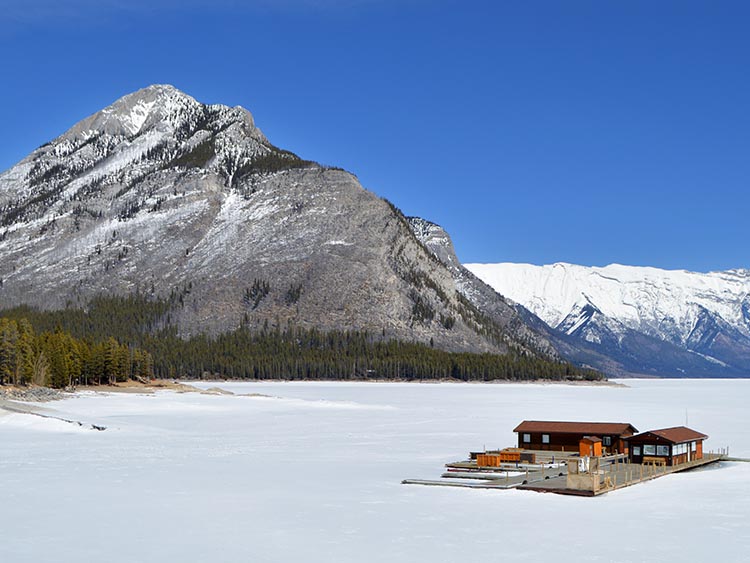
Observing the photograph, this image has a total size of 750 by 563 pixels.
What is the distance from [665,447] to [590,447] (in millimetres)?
5564

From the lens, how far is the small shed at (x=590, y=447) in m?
70.3

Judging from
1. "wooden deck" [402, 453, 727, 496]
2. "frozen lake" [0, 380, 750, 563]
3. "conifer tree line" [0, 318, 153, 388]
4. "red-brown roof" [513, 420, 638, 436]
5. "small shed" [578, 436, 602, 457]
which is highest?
"conifer tree line" [0, 318, 153, 388]

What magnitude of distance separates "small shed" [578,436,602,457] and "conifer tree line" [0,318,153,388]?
3630 inches

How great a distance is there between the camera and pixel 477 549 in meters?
37.2

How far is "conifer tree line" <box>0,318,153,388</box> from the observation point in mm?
136500

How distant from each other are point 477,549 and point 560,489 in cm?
1859

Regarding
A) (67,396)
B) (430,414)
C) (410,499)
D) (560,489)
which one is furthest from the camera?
(67,396)

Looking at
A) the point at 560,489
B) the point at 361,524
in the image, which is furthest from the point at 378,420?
→ the point at 361,524

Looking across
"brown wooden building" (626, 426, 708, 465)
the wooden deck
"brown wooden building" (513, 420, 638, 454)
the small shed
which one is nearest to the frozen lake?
the wooden deck

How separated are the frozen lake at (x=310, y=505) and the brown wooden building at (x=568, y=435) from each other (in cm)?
347

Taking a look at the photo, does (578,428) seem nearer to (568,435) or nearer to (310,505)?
(568,435)

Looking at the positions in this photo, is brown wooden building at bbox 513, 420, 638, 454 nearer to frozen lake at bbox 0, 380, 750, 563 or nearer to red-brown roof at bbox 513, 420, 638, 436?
red-brown roof at bbox 513, 420, 638, 436

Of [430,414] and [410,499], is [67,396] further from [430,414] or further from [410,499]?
[410,499]

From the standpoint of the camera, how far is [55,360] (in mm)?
150125
